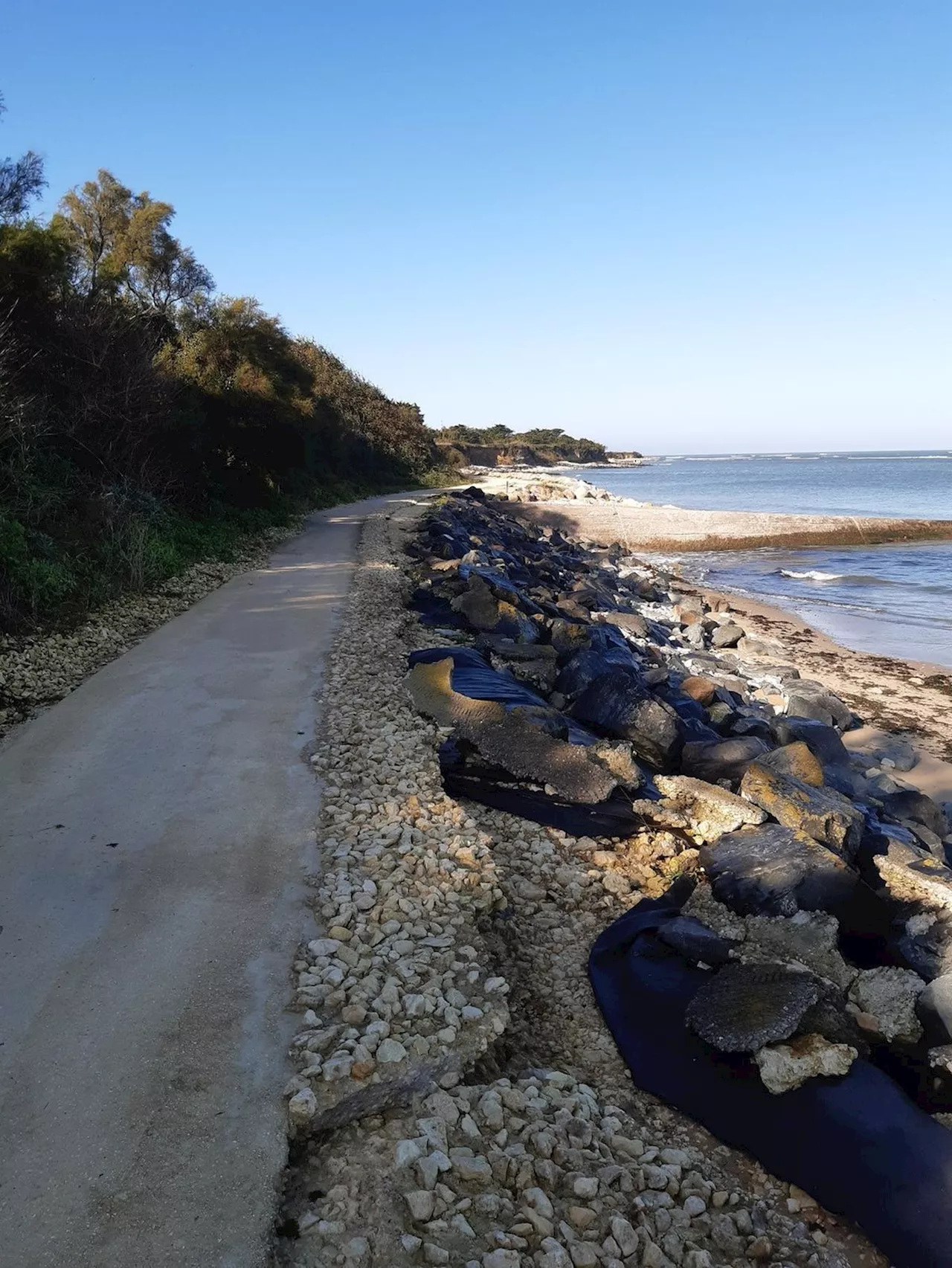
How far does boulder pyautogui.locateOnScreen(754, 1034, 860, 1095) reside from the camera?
12.6ft

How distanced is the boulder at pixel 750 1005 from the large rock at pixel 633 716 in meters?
3.75

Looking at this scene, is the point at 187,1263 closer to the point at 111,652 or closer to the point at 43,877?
the point at 43,877

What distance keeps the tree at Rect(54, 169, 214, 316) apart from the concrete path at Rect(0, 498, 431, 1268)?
20.4 metres

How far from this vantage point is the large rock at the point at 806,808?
613cm

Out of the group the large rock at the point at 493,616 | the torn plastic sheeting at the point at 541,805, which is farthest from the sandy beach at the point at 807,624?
the torn plastic sheeting at the point at 541,805

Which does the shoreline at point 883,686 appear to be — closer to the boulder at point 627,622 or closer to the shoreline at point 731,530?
the boulder at point 627,622

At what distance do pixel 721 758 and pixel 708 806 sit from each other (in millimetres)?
1301

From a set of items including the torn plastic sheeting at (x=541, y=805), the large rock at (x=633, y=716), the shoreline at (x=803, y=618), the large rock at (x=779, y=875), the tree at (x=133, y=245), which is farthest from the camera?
the tree at (x=133, y=245)

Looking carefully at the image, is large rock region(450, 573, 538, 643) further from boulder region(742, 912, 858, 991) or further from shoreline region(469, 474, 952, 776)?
boulder region(742, 912, 858, 991)

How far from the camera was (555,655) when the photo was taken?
11.0m

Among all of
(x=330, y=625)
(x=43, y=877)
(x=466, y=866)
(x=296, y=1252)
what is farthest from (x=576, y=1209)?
(x=330, y=625)

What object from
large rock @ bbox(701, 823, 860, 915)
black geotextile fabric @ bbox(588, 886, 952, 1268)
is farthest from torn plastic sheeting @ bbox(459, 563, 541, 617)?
black geotextile fabric @ bbox(588, 886, 952, 1268)

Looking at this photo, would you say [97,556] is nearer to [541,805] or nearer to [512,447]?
[541,805]

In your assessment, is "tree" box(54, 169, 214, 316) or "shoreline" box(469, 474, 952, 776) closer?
"shoreline" box(469, 474, 952, 776)
